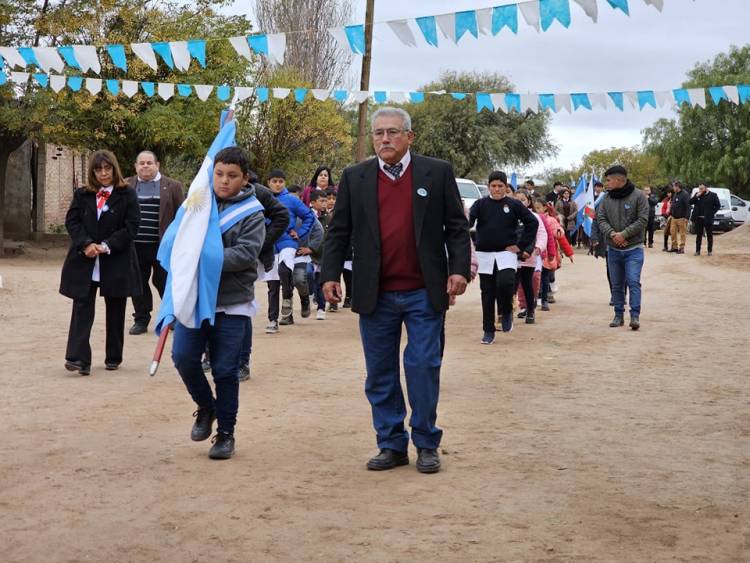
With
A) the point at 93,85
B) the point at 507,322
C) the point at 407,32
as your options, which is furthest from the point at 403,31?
the point at 93,85

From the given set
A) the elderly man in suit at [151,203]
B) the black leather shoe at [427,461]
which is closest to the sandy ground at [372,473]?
the black leather shoe at [427,461]

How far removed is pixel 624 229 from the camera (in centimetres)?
1380

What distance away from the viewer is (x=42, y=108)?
929 inches

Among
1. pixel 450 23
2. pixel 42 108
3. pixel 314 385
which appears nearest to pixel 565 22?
pixel 450 23

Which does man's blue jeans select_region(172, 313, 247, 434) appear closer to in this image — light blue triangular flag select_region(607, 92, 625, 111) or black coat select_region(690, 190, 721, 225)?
light blue triangular flag select_region(607, 92, 625, 111)

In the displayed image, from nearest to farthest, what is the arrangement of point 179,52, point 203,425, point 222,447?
point 222,447 < point 203,425 < point 179,52

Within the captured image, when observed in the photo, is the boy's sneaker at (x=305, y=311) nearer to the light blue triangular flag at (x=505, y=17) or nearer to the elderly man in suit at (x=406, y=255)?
the light blue triangular flag at (x=505, y=17)

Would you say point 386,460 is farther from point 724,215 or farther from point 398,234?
point 724,215

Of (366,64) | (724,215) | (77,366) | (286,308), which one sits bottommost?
(724,215)

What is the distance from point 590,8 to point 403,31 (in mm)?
3089

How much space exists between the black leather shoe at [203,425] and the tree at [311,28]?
1658 inches

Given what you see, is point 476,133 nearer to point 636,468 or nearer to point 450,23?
point 450,23

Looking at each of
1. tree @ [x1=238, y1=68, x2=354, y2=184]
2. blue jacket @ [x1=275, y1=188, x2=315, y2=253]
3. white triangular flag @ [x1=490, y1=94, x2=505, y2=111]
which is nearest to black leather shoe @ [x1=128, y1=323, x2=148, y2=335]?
blue jacket @ [x1=275, y1=188, x2=315, y2=253]

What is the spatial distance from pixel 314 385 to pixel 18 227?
2431 centimetres
